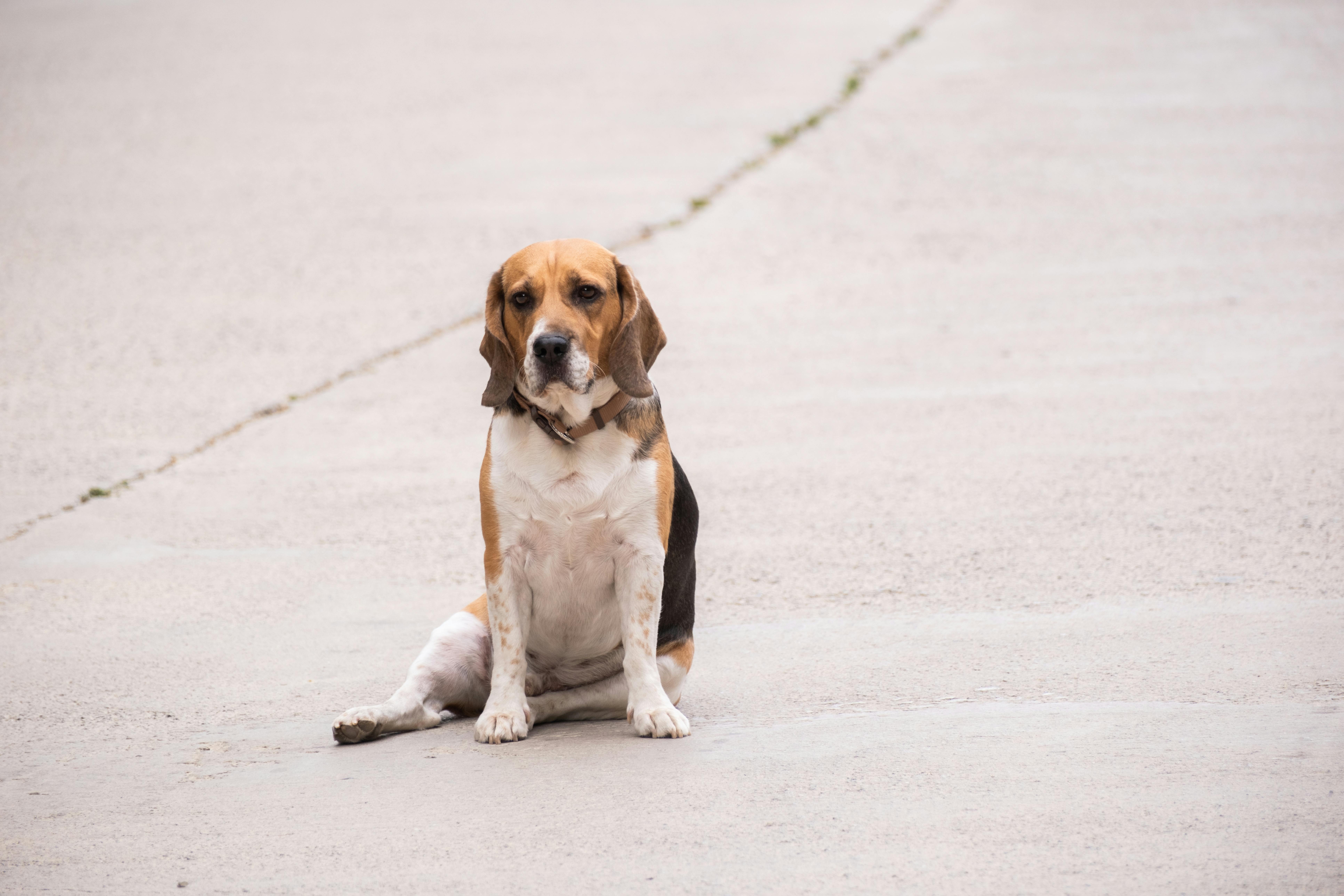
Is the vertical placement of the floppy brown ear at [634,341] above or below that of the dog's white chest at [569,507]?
above

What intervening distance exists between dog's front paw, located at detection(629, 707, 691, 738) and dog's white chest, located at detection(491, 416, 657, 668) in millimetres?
379

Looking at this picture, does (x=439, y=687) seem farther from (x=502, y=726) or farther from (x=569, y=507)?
(x=569, y=507)

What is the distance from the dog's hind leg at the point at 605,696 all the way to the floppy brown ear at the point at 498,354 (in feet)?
3.18

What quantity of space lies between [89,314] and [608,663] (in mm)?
7306

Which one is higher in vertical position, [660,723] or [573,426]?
[573,426]

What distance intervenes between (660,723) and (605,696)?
38 centimetres

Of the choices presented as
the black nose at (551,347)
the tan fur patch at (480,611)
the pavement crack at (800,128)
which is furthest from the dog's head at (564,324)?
the pavement crack at (800,128)

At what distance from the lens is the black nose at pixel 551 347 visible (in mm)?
A: 3918

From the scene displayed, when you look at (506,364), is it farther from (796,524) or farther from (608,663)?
(796,524)

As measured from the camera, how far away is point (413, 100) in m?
15.2

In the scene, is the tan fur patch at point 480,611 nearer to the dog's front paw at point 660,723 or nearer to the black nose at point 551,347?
the dog's front paw at point 660,723

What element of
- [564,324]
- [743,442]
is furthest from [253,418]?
[564,324]

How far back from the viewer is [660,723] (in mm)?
4090

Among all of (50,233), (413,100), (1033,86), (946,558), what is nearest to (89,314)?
(50,233)
